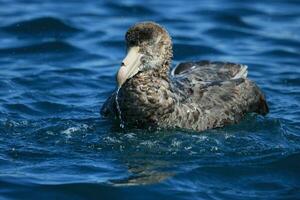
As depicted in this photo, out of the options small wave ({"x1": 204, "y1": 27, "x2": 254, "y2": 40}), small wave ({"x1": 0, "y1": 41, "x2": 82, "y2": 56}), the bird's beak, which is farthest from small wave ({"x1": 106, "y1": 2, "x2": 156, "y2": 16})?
the bird's beak

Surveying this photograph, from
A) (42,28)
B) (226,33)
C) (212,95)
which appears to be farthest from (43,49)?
(212,95)

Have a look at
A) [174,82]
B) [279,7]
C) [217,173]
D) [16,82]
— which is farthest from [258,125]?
[279,7]

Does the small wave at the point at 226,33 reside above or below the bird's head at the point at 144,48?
above

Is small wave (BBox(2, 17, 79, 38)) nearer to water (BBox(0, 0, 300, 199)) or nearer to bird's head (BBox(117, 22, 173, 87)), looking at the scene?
water (BBox(0, 0, 300, 199))

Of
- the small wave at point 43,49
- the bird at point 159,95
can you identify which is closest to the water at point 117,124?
the small wave at point 43,49

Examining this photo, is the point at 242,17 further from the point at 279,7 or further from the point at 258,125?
the point at 258,125

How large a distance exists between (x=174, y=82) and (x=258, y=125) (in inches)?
43.4

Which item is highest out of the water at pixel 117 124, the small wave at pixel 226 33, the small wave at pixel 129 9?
the small wave at pixel 129 9

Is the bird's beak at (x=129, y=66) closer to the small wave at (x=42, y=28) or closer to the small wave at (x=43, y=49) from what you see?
the small wave at (x=43, y=49)

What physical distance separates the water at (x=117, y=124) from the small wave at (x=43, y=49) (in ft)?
0.06

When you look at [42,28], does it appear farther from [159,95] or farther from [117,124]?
[159,95]

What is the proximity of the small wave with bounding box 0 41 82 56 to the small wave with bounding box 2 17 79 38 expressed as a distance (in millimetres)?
709

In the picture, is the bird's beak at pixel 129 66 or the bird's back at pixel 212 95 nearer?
the bird's beak at pixel 129 66

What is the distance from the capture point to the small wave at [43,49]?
14.7m
